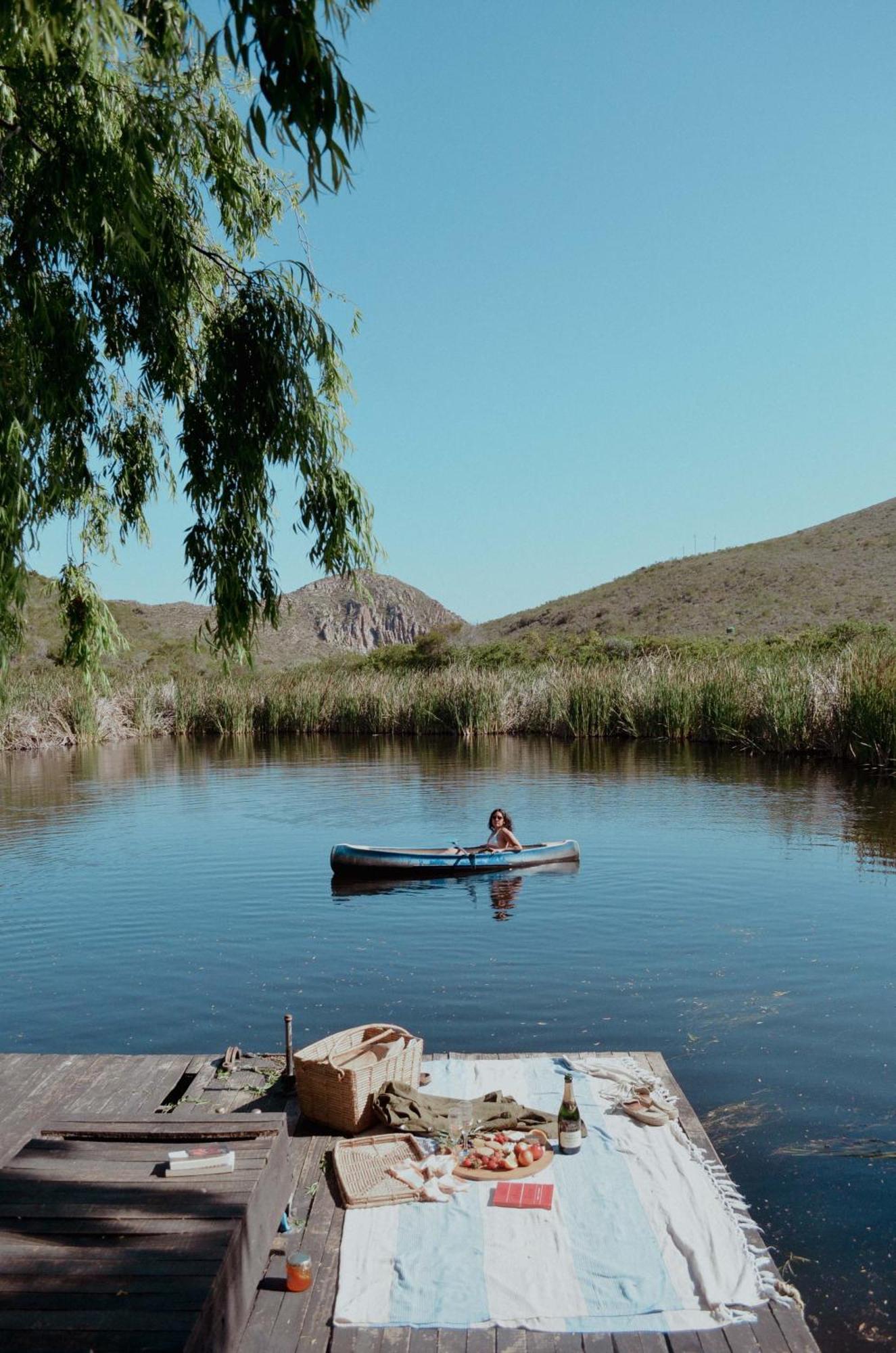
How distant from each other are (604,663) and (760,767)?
47.0ft

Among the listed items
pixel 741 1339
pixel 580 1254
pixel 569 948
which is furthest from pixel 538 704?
pixel 741 1339

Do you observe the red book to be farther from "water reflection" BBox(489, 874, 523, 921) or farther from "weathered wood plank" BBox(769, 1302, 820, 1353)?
"water reflection" BBox(489, 874, 523, 921)

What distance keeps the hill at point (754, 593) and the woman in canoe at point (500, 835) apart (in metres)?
46.2

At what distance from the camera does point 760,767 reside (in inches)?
1024

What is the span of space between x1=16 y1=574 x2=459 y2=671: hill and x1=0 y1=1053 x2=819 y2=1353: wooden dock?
107 ft

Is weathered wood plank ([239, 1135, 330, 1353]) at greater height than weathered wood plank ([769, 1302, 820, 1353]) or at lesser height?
greater

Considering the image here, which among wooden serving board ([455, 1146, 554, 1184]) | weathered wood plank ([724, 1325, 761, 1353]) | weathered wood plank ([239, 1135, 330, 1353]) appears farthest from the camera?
wooden serving board ([455, 1146, 554, 1184])

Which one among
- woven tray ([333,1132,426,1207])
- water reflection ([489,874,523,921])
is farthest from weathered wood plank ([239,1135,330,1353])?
water reflection ([489,874,523,921])

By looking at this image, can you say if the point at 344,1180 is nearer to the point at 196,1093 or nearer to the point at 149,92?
the point at 196,1093

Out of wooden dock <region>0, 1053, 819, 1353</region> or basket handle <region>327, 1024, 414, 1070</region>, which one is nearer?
wooden dock <region>0, 1053, 819, 1353</region>

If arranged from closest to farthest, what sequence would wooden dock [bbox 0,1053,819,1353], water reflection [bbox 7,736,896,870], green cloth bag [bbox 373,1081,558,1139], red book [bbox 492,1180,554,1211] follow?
wooden dock [bbox 0,1053,819,1353] < red book [bbox 492,1180,554,1211] < green cloth bag [bbox 373,1081,558,1139] < water reflection [bbox 7,736,896,870]

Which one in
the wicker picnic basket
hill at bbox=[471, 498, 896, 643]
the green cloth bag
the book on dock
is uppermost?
hill at bbox=[471, 498, 896, 643]

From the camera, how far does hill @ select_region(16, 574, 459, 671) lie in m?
60.9

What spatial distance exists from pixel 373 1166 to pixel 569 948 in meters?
6.37
